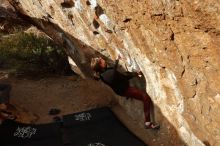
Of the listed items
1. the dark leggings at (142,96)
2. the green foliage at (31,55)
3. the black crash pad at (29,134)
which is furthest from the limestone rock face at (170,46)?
the green foliage at (31,55)

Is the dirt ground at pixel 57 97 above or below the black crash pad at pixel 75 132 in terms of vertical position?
above

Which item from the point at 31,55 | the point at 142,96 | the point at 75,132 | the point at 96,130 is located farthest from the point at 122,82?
the point at 31,55

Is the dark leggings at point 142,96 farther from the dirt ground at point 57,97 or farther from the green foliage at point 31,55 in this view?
the green foliage at point 31,55

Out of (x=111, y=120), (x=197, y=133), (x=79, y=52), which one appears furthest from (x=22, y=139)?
(x=197, y=133)

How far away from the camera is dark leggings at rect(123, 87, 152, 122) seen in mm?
8163

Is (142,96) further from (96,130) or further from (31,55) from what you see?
(31,55)

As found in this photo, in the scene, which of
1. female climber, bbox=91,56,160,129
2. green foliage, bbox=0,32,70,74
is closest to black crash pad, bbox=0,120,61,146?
female climber, bbox=91,56,160,129

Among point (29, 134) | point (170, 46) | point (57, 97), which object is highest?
point (170, 46)

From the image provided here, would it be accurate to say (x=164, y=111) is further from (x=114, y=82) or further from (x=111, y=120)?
(x=111, y=120)

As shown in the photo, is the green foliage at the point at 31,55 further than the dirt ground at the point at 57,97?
Yes

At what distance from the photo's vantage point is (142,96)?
8.24 metres

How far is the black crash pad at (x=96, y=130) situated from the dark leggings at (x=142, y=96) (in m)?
0.68

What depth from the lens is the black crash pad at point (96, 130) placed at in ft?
28.2

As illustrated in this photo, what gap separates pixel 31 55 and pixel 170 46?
868 centimetres
